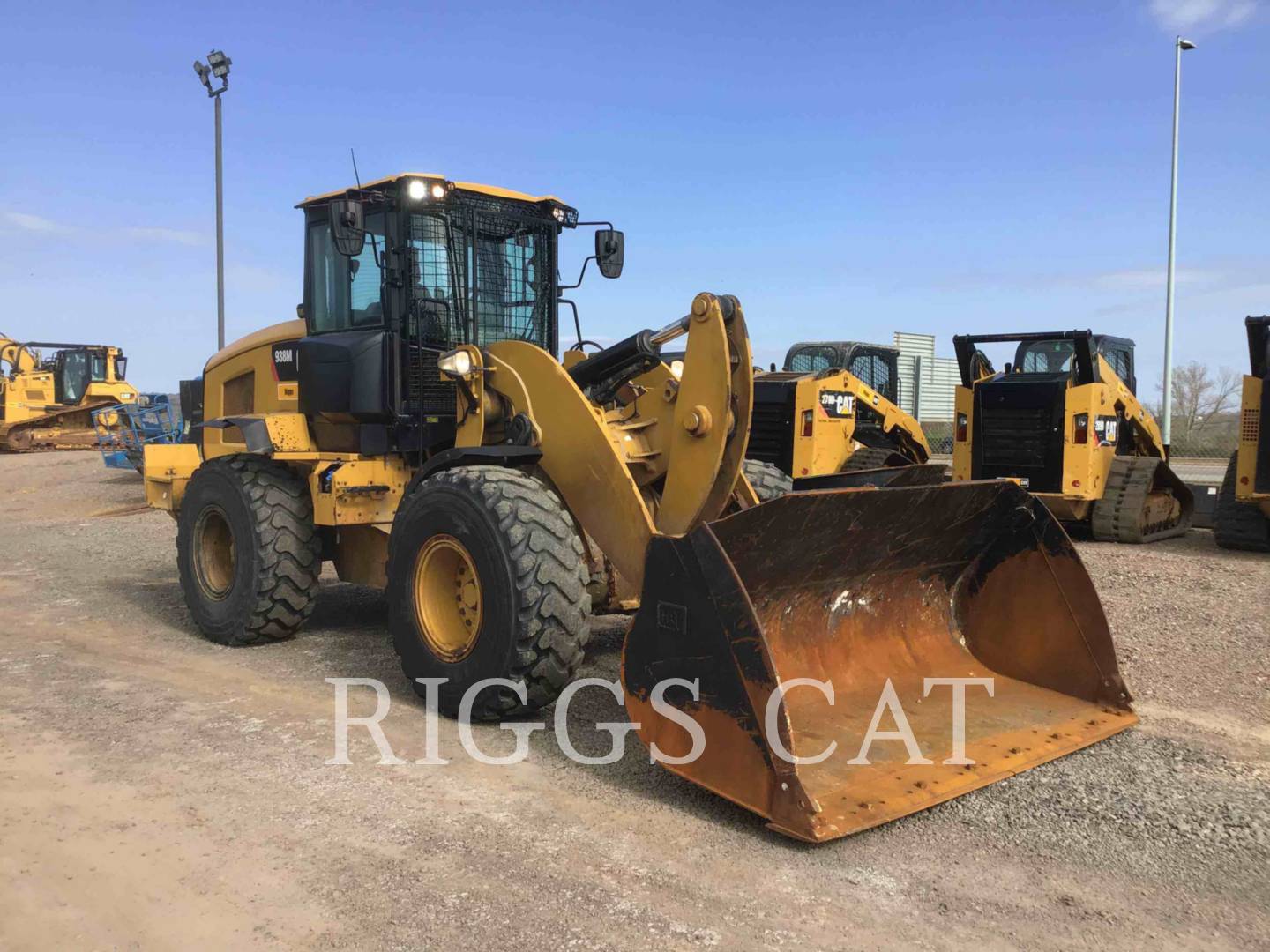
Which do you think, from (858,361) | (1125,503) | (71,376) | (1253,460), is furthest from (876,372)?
(71,376)

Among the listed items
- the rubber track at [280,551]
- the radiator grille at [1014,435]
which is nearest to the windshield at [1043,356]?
the radiator grille at [1014,435]

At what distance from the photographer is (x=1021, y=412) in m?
11.4

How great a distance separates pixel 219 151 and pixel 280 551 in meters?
13.8

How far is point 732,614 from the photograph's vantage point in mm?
3762

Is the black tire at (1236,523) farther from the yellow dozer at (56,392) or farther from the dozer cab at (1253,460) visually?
the yellow dozer at (56,392)

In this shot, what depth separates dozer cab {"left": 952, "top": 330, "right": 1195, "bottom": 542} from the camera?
1098 centimetres

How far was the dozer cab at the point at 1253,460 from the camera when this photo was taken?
9.93 metres

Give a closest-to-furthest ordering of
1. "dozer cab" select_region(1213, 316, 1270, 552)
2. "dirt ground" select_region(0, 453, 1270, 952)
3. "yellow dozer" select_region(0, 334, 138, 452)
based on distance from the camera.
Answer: "dirt ground" select_region(0, 453, 1270, 952) → "dozer cab" select_region(1213, 316, 1270, 552) → "yellow dozer" select_region(0, 334, 138, 452)

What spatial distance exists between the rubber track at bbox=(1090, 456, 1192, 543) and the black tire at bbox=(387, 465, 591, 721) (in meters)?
8.18

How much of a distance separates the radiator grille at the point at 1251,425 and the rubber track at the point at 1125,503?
3.39 ft

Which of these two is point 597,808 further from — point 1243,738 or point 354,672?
point 1243,738

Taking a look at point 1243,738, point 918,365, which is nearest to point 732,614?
point 1243,738

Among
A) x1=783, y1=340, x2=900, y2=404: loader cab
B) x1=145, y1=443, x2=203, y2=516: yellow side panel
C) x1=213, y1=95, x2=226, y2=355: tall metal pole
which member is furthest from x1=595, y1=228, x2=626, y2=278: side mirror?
x1=213, y1=95, x2=226, y2=355: tall metal pole

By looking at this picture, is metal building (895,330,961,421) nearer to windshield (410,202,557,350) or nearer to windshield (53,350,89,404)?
windshield (410,202,557,350)
